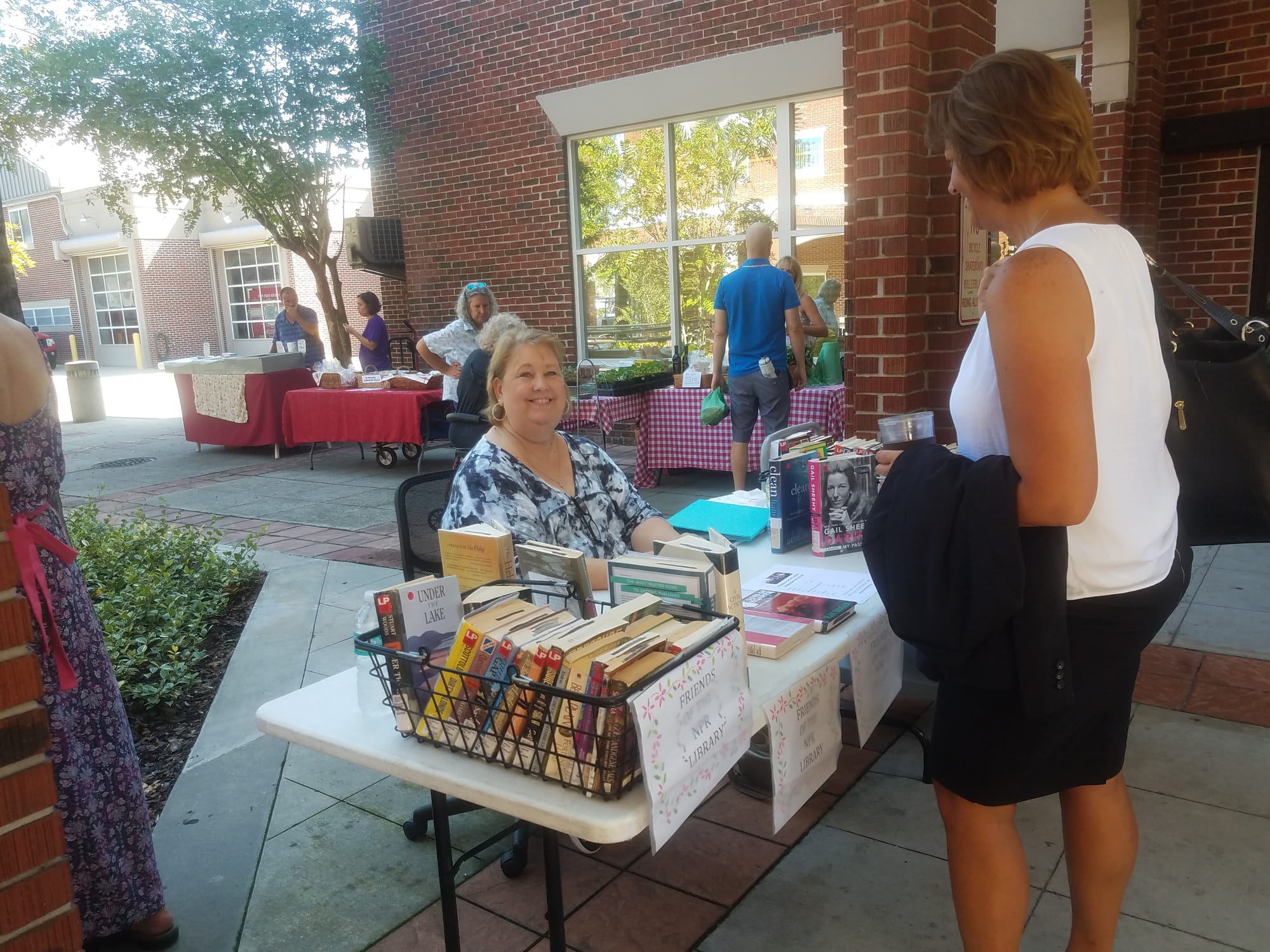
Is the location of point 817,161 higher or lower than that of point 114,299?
lower

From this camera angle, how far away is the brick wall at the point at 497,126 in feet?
28.1

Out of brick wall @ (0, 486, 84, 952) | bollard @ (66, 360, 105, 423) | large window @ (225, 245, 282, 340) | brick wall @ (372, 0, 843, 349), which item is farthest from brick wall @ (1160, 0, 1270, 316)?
large window @ (225, 245, 282, 340)

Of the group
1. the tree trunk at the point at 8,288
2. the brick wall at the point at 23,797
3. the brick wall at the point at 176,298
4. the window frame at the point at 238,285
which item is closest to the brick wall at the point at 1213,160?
the tree trunk at the point at 8,288

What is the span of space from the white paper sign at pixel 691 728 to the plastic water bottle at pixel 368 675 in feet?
1.78

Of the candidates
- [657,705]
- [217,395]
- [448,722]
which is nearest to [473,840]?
[448,722]

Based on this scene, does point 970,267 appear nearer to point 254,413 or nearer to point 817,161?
point 817,161

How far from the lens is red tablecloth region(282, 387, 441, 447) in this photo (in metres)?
8.18

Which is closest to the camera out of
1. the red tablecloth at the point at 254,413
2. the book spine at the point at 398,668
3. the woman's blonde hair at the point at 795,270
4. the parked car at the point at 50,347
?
the book spine at the point at 398,668

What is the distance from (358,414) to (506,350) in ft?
20.4

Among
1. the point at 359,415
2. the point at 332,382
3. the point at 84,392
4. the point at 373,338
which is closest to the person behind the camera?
the point at 359,415

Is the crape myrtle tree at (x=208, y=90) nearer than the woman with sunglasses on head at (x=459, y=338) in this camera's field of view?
No

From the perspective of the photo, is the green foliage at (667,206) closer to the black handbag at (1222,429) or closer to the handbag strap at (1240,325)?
the handbag strap at (1240,325)

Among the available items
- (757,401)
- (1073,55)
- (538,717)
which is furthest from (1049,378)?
(1073,55)

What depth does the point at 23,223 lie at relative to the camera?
30.5 m
